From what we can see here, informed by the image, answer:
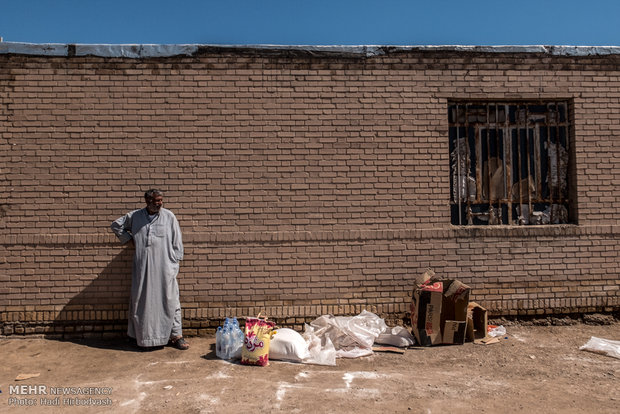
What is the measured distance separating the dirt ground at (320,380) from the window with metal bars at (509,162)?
1494 millimetres

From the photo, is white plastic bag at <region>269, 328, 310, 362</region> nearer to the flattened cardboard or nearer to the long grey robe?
the long grey robe

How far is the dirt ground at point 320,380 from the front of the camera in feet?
12.1

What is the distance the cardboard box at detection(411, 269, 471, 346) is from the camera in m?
5.00

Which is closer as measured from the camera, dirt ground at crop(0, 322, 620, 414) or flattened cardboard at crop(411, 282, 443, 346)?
dirt ground at crop(0, 322, 620, 414)

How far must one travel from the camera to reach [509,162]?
5867 mm

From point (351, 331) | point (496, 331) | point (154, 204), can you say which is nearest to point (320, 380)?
point (351, 331)

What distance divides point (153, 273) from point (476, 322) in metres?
3.54

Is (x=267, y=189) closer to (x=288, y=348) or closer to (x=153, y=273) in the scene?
(x=153, y=273)

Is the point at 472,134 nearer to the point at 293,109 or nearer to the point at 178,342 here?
the point at 293,109

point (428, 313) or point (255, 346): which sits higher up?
point (428, 313)

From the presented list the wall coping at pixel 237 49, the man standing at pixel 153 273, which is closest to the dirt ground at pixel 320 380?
the man standing at pixel 153 273

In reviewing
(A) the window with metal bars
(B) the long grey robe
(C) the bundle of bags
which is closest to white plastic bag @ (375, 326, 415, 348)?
(C) the bundle of bags

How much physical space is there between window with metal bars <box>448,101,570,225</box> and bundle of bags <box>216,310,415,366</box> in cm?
167

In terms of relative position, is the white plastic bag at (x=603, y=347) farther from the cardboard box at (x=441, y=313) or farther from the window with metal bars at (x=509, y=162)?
the window with metal bars at (x=509, y=162)
